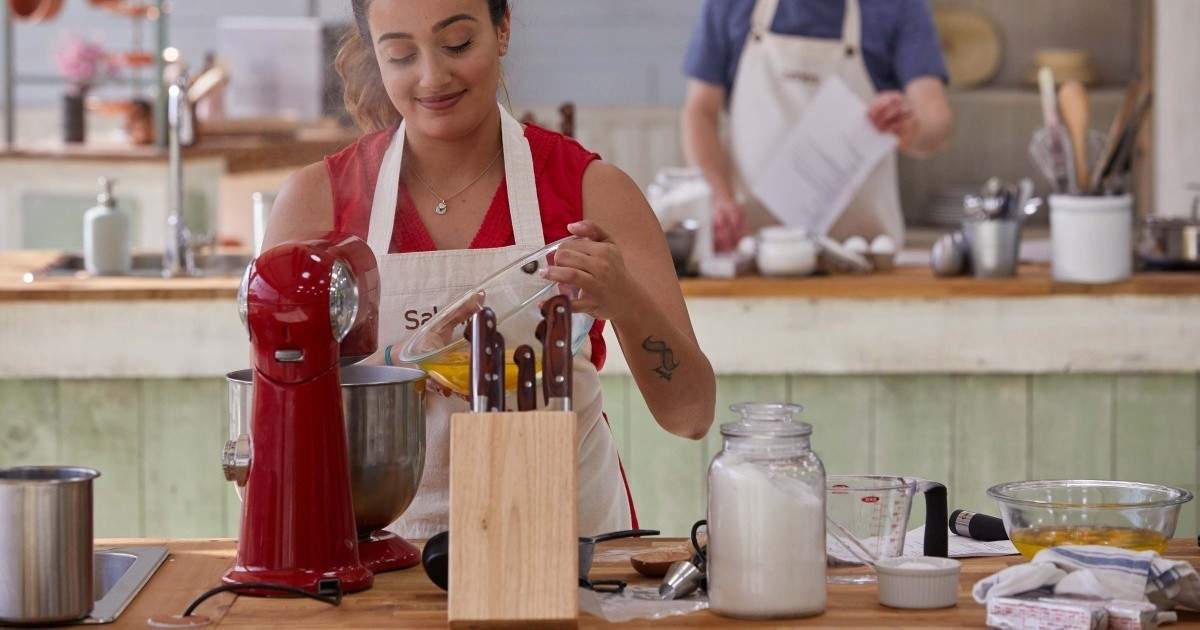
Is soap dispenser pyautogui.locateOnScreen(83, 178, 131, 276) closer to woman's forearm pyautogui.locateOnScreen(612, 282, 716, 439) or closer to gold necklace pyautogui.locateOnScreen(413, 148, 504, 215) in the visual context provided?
gold necklace pyautogui.locateOnScreen(413, 148, 504, 215)

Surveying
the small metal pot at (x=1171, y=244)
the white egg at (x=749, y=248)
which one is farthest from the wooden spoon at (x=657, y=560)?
the small metal pot at (x=1171, y=244)

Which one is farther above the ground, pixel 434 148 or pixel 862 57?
pixel 862 57

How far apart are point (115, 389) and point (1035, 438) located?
183 centimetres

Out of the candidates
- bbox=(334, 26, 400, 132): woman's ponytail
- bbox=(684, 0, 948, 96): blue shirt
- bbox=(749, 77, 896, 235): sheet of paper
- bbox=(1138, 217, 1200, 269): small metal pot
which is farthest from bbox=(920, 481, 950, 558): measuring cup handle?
bbox=(684, 0, 948, 96): blue shirt

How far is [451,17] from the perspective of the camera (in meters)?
1.78

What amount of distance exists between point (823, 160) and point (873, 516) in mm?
2338

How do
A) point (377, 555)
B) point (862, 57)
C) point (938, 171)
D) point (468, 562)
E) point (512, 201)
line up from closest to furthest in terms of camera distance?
1. point (468, 562)
2. point (377, 555)
3. point (512, 201)
4. point (862, 57)
5. point (938, 171)

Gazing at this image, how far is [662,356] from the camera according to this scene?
6.07 feet

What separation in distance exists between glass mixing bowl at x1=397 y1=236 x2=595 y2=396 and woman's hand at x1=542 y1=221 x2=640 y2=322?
0.03ft

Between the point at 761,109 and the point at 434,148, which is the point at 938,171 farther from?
the point at 434,148

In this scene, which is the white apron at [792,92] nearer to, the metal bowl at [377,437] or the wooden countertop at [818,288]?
the wooden countertop at [818,288]

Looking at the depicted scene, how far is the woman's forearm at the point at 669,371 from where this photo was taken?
5.90ft

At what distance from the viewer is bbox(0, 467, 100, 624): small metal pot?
134 centimetres

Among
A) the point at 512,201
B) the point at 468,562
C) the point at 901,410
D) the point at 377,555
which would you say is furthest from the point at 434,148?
the point at 901,410
